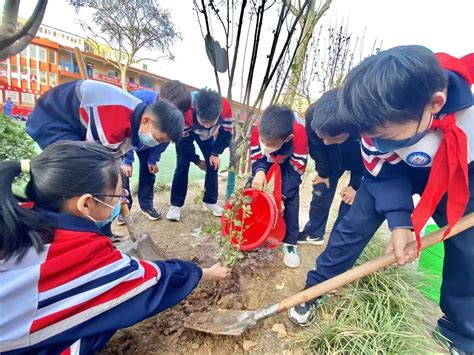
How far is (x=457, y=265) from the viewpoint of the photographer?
52.9 inches

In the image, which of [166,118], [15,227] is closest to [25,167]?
[15,227]

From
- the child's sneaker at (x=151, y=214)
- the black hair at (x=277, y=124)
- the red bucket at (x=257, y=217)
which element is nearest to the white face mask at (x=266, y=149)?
the black hair at (x=277, y=124)

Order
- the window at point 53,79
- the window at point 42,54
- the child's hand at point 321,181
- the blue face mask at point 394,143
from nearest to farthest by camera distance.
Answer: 1. the blue face mask at point 394,143
2. the child's hand at point 321,181
3. the window at point 42,54
4. the window at point 53,79

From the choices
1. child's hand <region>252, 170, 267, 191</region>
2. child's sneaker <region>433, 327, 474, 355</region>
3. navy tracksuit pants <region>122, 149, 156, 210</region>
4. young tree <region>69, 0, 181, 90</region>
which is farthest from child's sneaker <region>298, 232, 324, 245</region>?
young tree <region>69, 0, 181, 90</region>

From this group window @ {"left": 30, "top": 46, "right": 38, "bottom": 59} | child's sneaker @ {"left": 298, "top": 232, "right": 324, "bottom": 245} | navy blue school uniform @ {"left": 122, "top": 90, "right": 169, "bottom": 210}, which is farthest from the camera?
window @ {"left": 30, "top": 46, "right": 38, "bottom": 59}

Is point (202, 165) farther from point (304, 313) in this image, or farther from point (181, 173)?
point (304, 313)

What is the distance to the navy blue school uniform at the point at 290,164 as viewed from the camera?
2115mm

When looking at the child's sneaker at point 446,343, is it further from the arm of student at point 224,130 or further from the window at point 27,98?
the window at point 27,98

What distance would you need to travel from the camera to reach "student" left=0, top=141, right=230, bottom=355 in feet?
2.92

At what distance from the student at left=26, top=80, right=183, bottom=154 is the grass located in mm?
1570

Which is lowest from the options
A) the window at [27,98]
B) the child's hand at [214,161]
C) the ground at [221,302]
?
the ground at [221,302]

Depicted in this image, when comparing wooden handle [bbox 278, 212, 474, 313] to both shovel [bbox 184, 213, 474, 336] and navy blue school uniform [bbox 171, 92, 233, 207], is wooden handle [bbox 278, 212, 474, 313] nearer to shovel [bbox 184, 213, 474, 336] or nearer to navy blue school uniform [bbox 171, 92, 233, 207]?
shovel [bbox 184, 213, 474, 336]

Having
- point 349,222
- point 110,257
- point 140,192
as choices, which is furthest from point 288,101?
point 110,257

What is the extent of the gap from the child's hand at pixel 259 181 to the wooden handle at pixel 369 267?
84cm
